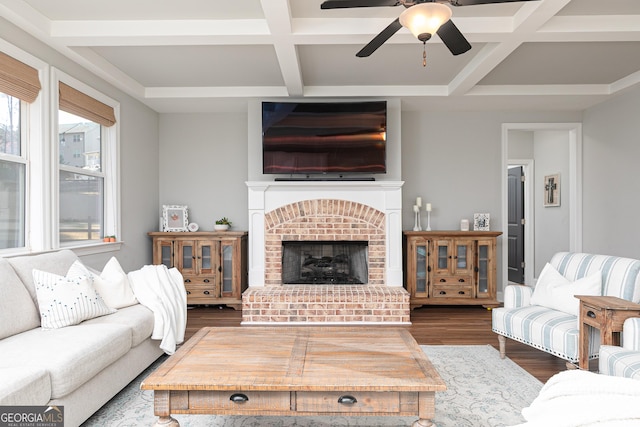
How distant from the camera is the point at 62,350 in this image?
2098mm

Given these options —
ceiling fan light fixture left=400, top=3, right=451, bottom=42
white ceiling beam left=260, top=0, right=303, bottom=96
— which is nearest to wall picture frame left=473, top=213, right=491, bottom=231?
white ceiling beam left=260, top=0, right=303, bottom=96

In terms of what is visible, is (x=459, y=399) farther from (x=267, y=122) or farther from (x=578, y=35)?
(x=267, y=122)

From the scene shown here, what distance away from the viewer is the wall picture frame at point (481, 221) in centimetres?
548

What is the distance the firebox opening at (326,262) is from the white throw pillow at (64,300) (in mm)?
2537

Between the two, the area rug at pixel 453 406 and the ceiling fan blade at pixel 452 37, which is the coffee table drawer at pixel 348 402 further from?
the ceiling fan blade at pixel 452 37

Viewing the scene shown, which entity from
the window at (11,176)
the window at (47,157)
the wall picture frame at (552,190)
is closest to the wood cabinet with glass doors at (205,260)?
the window at (47,157)

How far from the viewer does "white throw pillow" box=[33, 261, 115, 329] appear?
8.24ft

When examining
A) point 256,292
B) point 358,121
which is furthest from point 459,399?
point 358,121

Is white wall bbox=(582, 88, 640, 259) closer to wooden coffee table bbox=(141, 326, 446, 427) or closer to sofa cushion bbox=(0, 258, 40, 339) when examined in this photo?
wooden coffee table bbox=(141, 326, 446, 427)

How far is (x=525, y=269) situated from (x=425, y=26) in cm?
581

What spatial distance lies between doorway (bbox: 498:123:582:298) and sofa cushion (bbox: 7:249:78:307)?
196 inches

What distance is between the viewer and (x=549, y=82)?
15.4ft

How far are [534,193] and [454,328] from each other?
383 cm

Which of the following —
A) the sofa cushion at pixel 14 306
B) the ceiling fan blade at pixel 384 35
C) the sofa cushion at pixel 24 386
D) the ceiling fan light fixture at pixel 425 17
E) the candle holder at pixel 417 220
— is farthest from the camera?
the candle holder at pixel 417 220
